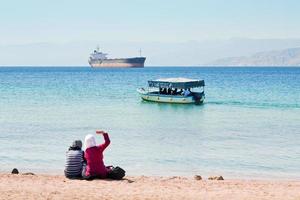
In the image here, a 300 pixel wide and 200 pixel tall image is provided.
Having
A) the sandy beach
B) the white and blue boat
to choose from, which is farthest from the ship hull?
the sandy beach

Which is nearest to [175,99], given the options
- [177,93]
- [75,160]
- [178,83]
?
[178,83]

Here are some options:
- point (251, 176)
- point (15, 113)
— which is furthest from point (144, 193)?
point (15, 113)

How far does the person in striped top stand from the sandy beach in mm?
247

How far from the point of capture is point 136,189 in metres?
12.2

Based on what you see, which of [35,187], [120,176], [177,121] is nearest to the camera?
[35,187]

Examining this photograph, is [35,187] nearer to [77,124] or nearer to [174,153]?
[174,153]

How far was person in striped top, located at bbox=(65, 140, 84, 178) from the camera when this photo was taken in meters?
13.1

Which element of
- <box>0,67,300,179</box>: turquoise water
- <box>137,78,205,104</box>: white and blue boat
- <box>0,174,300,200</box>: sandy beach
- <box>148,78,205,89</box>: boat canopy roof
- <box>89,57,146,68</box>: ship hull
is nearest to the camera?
<box>0,174,300,200</box>: sandy beach

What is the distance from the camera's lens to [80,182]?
1288cm

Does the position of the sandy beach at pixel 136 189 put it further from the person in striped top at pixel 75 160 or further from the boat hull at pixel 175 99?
→ the boat hull at pixel 175 99

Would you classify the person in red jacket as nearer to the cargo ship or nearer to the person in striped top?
the person in striped top

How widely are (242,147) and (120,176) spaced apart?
353 inches

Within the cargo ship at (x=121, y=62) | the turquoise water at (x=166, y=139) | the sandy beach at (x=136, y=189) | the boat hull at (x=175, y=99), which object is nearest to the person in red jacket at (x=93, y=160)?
the sandy beach at (x=136, y=189)

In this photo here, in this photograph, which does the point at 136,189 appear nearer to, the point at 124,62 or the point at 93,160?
the point at 93,160
